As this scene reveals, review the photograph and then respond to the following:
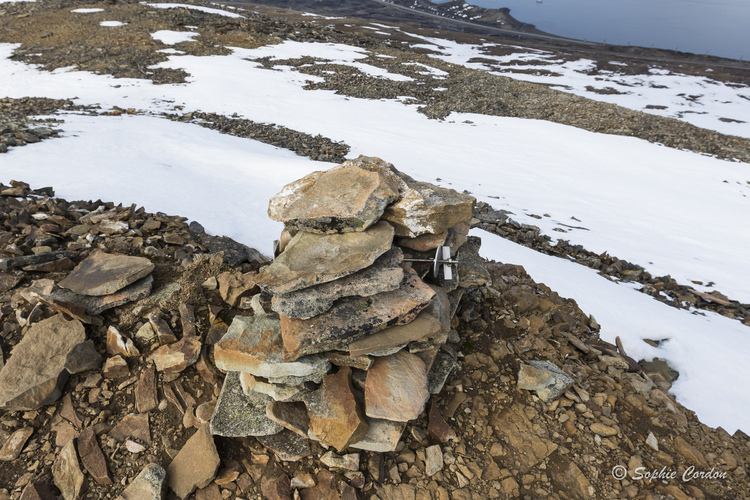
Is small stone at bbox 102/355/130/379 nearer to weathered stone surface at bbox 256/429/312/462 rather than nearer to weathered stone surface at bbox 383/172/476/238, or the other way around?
weathered stone surface at bbox 256/429/312/462

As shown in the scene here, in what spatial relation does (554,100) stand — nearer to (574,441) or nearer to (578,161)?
(578,161)

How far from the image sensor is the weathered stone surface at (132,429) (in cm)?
307

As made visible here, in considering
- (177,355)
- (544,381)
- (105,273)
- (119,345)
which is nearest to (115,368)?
(119,345)

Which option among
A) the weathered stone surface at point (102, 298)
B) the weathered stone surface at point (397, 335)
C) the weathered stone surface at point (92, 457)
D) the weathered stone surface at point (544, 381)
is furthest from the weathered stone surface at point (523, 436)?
the weathered stone surface at point (102, 298)

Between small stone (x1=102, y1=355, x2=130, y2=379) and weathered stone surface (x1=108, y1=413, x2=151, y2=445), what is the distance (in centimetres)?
43

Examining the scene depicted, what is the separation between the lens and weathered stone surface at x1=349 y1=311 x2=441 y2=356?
2.97 meters

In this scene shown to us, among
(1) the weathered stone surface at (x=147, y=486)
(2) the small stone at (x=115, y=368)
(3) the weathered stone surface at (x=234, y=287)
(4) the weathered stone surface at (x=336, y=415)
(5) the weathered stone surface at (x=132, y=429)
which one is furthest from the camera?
(3) the weathered stone surface at (x=234, y=287)

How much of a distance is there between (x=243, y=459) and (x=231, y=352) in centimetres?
88

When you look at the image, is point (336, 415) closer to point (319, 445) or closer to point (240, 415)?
point (319, 445)

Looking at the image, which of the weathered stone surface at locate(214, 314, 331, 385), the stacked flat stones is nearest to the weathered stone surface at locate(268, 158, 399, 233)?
the stacked flat stones

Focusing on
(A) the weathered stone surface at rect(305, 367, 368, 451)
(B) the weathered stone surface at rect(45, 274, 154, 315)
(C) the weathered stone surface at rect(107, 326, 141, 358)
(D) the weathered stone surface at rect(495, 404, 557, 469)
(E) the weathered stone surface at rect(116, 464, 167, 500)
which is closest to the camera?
(E) the weathered stone surface at rect(116, 464, 167, 500)

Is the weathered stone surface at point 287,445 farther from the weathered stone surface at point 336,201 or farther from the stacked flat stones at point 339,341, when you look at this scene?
the weathered stone surface at point 336,201

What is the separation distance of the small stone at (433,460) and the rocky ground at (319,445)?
0.5 inches

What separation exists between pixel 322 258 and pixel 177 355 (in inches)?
66.7
